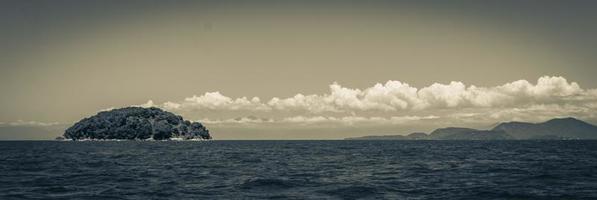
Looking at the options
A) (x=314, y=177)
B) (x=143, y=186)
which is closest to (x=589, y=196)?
(x=314, y=177)

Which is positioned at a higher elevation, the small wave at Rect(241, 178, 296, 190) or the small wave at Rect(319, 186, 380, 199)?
the small wave at Rect(241, 178, 296, 190)

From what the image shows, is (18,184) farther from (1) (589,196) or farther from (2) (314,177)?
(1) (589,196)

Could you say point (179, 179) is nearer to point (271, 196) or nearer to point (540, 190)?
point (271, 196)

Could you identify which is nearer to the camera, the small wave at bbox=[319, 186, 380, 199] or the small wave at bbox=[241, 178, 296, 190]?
the small wave at bbox=[319, 186, 380, 199]

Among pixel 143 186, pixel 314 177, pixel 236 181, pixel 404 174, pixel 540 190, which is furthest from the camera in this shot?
pixel 404 174

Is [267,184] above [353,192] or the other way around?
A: above

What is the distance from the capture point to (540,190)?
3938 centimetres

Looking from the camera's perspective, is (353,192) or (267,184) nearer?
(353,192)

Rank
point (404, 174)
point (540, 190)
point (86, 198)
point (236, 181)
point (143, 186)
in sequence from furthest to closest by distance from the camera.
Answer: point (404, 174) < point (236, 181) < point (143, 186) < point (540, 190) < point (86, 198)

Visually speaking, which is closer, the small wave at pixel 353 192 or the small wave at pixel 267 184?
the small wave at pixel 353 192

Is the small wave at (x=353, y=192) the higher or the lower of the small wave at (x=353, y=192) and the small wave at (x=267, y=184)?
the lower

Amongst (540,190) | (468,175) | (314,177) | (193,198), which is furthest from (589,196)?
(193,198)

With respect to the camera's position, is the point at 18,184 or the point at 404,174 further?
the point at 404,174

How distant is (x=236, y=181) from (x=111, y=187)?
10.5 metres
